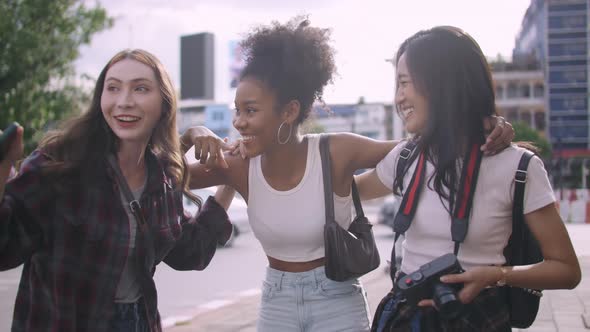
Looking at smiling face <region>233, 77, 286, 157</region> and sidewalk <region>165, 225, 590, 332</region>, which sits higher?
smiling face <region>233, 77, 286, 157</region>

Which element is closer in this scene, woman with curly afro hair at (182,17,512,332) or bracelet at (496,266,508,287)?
bracelet at (496,266,508,287)

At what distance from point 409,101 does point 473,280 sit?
2.27 ft

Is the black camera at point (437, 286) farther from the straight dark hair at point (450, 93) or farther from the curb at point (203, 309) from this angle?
the curb at point (203, 309)

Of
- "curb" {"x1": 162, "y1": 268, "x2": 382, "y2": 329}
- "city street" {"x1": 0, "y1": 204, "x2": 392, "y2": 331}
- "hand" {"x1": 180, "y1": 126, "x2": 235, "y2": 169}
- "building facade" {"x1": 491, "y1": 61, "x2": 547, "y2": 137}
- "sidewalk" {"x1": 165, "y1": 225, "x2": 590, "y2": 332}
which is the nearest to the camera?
"hand" {"x1": 180, "y1": 126, "x2": 235, "y2": 169}

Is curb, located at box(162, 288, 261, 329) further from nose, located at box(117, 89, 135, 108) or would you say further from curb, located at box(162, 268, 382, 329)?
nose, located at box(117, 89, 135, 108)

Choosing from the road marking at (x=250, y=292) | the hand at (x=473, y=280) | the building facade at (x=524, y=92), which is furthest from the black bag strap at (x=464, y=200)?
the building facade at (x=524, y=92)

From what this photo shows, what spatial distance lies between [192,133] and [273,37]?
23.5 inches

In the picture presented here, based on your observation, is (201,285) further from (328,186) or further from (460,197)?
(460,197)

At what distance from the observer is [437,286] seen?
7.32 ft

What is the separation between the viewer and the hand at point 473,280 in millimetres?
2225

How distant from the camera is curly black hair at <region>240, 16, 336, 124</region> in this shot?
321cm

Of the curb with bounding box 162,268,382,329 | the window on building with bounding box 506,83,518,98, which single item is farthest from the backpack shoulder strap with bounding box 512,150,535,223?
the window on building with bounding box 506,83,518,98

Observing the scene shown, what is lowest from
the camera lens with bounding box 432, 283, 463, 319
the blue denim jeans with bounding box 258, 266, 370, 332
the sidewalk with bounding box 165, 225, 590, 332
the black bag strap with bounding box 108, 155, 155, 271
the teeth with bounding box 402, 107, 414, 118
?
the sidewalk with bounding box 165, 225, 590, 332

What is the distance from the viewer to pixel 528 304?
2408 mm
